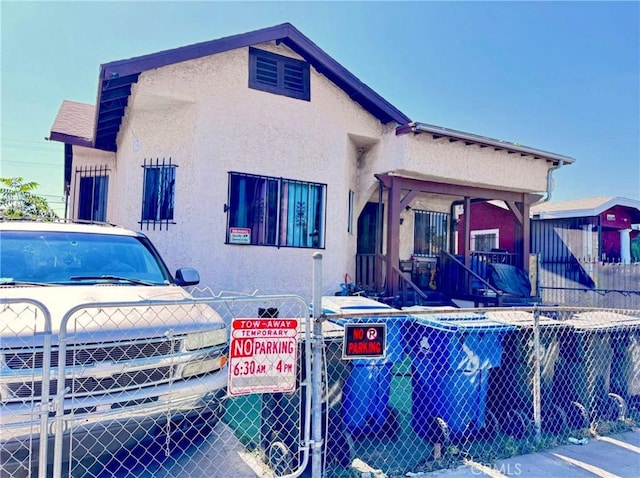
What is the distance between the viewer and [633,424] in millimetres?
4434

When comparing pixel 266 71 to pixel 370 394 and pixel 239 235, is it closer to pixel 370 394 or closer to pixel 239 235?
pixel 239 235

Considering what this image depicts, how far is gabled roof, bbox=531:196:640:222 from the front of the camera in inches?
598

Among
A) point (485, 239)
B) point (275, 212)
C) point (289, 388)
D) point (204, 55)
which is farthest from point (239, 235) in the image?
point (485, 239)

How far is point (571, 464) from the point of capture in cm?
350

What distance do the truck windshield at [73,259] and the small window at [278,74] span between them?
14.6 feet

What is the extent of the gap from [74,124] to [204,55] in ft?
16.4

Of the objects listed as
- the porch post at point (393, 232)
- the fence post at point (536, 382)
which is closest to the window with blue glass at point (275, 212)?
the porch post at point (393, 232)

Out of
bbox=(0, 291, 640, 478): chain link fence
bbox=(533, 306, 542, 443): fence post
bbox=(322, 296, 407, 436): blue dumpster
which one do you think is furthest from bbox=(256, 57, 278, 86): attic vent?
bbox=(533, 306, 542, 443): fence post

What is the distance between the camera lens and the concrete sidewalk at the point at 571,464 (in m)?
3.30

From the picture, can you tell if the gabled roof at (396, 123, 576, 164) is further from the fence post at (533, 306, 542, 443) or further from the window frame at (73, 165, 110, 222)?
the window frame at (73, 165, 110, 222)

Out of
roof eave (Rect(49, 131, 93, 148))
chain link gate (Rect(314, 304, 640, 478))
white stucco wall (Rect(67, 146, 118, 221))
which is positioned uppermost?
roof eave (Rect(49, 131, 93, 148))

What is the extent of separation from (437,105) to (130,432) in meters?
14.6

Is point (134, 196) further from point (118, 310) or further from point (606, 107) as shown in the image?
point (606, 107)

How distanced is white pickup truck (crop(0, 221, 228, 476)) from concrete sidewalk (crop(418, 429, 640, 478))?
1961 mm
